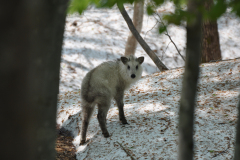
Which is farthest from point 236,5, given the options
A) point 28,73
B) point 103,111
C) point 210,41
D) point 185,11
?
point 210,41

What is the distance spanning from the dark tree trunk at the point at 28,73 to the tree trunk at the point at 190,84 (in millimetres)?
825

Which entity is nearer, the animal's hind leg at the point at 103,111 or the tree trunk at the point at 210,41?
the animal's hind leg at the point at 103,111

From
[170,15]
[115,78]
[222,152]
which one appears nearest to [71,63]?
[115,78]

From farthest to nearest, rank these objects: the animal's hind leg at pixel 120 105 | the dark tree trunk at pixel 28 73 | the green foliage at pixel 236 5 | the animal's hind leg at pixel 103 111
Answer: the animal's hind leg at pixel 120 105
the animal's hind leg at pixel 103 111
the green foliage at pixel 236 5
the dark tree trunk at pixel 28 73

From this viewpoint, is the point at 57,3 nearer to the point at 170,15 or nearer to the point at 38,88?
the point at 38,88

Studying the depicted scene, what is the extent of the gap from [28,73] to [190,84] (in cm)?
102

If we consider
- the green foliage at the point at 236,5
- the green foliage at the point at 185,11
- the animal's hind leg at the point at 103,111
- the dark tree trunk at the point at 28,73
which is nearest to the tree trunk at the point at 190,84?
the green foliage at the point at 185,11

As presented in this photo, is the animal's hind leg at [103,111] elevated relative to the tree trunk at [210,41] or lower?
lower

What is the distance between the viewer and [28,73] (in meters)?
1.27

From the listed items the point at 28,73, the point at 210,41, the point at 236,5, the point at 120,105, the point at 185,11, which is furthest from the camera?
the point at 210,41

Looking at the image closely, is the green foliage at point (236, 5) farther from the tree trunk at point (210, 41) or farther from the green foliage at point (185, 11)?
the tree trunk at point (210, 41)

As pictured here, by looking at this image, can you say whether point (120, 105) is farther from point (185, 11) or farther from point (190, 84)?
point (185, 11)

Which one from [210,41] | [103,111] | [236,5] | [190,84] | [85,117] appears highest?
[210,41]

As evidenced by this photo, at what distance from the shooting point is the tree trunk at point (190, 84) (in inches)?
63.7
